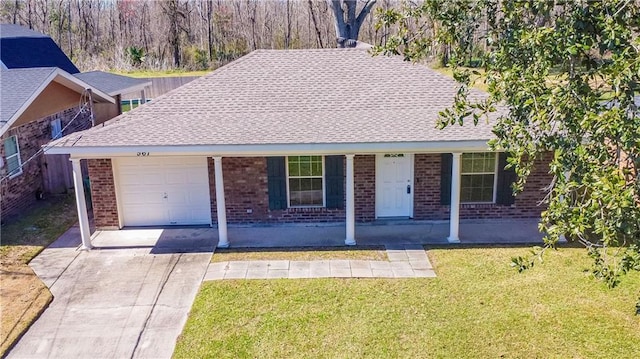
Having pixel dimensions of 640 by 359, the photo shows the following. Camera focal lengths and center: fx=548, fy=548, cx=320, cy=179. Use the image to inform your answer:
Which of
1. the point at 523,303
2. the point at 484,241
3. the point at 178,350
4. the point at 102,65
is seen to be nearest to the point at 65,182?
the point at 178,350

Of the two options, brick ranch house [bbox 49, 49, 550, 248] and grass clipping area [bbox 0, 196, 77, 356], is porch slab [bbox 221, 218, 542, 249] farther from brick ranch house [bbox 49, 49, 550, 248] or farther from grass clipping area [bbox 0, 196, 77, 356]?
grass clipping area [bbox 0, 196, 77, 356]

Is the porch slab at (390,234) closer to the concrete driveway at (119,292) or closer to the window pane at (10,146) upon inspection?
the concrete driveway at (119,292)

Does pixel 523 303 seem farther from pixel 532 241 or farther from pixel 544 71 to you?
pixel 544 71

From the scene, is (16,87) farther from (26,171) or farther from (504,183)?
(504,183)

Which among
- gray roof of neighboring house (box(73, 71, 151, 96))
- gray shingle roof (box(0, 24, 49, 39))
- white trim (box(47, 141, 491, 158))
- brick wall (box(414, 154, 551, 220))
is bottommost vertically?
brick wall (box(414, 154, 551, 220))

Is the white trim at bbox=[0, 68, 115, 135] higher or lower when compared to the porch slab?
higher

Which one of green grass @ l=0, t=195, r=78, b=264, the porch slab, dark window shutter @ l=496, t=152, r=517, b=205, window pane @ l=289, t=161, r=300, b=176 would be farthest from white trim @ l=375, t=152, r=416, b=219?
green grass @ l=0, t=195, r=78, b=264
